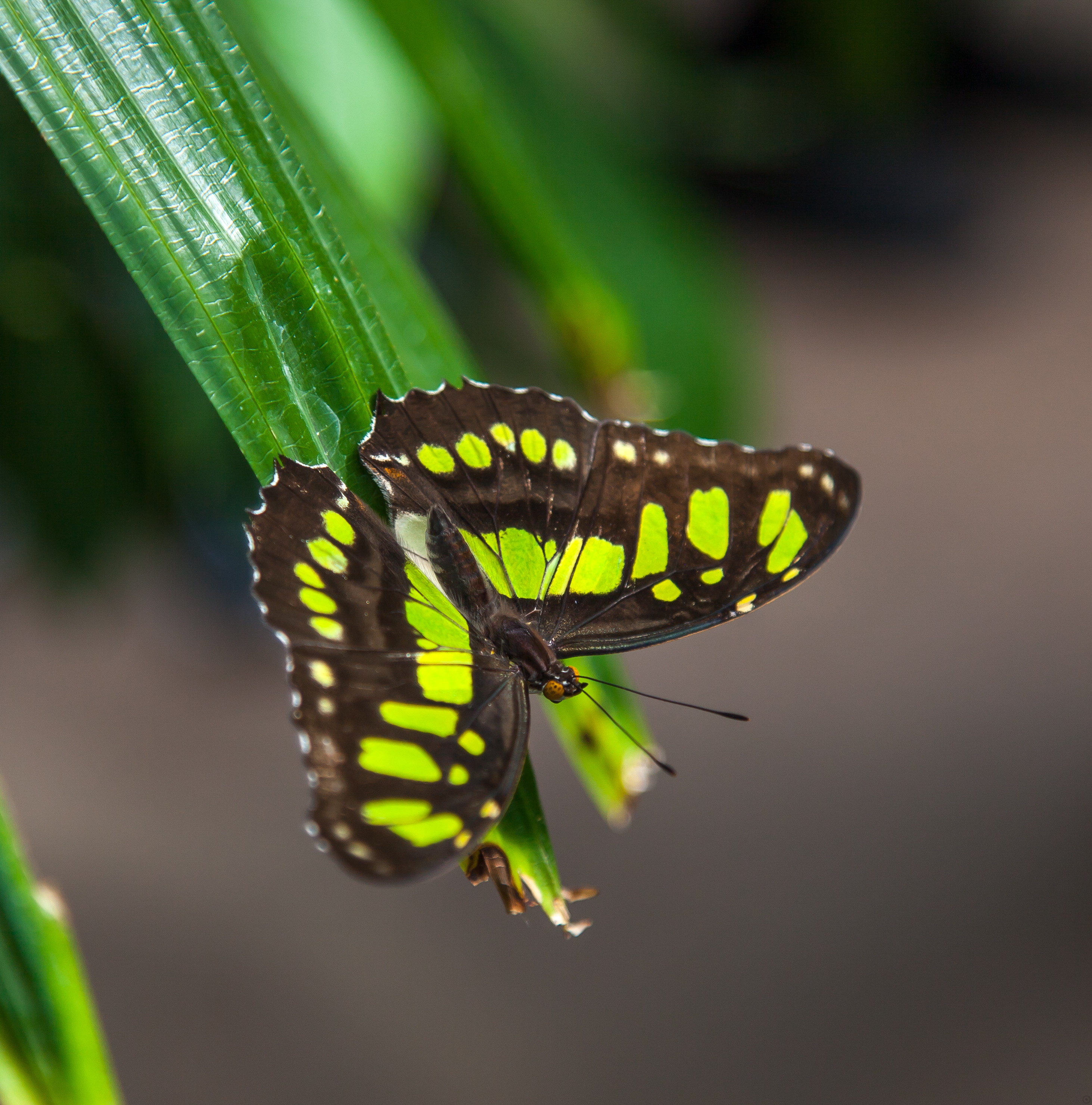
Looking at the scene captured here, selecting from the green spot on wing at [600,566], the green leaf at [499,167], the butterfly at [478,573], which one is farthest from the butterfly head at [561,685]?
the green leaf at [499,167]

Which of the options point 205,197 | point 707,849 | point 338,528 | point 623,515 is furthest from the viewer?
point 707,849

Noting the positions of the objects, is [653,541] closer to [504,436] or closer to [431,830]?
[504,436]

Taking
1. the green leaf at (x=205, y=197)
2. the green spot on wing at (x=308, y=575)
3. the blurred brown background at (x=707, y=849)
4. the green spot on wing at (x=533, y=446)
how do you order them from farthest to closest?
the blurred brown background at (x=707, y=849)
the green spot on wing at (x=533, y=446)
the green spot on wing at (x=308, y=575)
the green leaf at (x=205, y=197)

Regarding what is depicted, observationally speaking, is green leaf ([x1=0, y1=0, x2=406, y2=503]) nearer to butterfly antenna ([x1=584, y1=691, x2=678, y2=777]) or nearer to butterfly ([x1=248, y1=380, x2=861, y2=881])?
butterfly ([x1=248, y1=380, x2=861, y2=881])

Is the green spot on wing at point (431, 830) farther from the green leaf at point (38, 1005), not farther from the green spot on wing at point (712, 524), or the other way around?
the green spot on wing at point (712, 524)

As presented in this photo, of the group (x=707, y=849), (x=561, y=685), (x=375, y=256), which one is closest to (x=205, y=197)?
(x=375, y=256)

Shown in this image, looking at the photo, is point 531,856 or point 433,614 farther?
point 433,614
